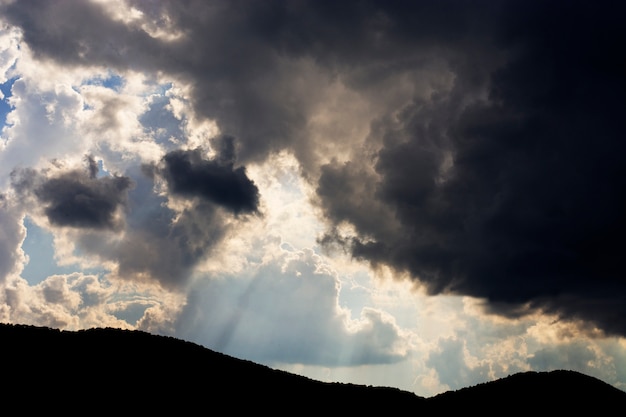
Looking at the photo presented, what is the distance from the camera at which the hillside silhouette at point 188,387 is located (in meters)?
41.1

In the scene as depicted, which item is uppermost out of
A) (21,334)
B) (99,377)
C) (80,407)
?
(21,334)

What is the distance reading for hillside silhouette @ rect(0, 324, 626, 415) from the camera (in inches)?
1617

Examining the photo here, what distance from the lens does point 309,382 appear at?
181 feet

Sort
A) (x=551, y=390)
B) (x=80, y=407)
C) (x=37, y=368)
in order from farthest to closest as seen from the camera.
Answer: (x=551, y=390) < (x=37, y=368) < (x=80, y=407)

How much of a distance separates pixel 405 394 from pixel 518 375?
14895 millimetres

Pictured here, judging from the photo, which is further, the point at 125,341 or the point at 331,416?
the point at 125,341

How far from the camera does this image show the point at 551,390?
5466 centimetres

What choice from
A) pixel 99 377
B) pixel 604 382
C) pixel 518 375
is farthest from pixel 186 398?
pixel 604 382

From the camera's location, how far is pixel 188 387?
150ft

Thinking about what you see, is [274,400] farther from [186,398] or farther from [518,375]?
[518,375]

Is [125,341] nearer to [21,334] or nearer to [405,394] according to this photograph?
[21,334]

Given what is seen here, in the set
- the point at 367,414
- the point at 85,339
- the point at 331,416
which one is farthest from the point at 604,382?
the point at 85,339

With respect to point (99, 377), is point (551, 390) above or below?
above

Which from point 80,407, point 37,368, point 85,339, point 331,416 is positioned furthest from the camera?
point 85,339
